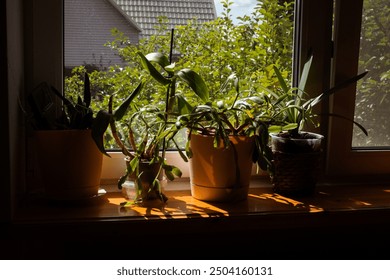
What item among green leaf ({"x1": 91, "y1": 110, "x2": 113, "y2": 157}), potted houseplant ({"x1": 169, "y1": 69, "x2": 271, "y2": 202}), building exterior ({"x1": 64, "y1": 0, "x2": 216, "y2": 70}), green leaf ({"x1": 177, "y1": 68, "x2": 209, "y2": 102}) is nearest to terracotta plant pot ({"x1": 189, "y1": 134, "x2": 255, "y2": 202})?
potted houseplant ({"x1": 169, "y1": 69, "x2": 271, "y2": 202})

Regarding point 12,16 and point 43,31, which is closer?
point 12,16

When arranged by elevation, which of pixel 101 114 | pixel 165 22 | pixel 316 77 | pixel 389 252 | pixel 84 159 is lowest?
pixel 389 252

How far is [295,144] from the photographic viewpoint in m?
1.19

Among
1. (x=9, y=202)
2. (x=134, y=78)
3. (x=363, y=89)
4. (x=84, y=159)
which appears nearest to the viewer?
(x=9, y=202)

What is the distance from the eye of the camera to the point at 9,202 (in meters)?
1.01

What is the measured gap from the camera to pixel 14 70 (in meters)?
1.07

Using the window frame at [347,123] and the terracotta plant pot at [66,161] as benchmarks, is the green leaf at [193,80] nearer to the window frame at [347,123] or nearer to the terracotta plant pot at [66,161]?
the terracotta plant pot at [66,161]

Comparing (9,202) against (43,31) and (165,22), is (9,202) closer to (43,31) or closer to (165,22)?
(43,31)

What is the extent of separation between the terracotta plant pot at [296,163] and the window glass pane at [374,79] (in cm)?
24

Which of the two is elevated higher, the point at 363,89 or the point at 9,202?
the point at 363,89

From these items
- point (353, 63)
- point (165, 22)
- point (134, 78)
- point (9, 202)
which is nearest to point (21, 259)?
point (9, 202)

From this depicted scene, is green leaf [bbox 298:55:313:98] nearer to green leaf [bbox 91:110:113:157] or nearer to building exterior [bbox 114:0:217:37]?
building exterior [bbox 114:0:217:37]

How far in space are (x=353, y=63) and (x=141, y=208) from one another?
710 millimetres

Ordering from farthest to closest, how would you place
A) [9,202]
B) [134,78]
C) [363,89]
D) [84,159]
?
[363,89]
[134,78]
[84,159]
[9,202]
